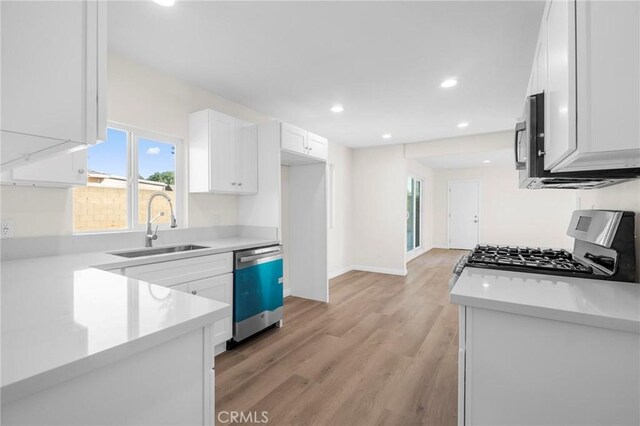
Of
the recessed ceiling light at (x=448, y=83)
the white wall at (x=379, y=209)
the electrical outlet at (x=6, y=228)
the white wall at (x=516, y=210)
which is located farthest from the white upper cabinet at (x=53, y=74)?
the white wall at (x=516, y=210)

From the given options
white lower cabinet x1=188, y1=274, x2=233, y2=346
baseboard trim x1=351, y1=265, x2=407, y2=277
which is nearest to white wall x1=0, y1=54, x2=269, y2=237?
white lower cabinet x1=188, y1=274, x2=233, y2=346

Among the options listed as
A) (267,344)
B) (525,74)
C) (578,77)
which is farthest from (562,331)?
(525,74)

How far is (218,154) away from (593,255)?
2931mm

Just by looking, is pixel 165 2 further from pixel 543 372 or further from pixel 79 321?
pixel 543 372

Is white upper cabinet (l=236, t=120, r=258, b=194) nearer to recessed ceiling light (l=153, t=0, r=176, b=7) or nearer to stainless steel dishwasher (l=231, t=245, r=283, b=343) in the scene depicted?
stainless steel dishwasher (l=231, t=245, r=283, b=343)

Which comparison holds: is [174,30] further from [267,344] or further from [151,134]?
[267,344]

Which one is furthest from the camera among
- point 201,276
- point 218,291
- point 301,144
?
point 301,144

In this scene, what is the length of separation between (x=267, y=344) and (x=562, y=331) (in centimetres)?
233

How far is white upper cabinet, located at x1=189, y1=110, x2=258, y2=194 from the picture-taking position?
292 cm

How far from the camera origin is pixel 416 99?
340 centimetres

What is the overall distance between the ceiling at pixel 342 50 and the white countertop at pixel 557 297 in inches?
65.8

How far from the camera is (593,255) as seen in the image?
164 cm

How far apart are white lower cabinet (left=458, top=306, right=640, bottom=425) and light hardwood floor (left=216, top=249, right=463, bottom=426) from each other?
2.54 ft

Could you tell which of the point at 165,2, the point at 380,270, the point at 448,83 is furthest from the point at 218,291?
the point at 380,270
